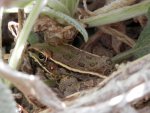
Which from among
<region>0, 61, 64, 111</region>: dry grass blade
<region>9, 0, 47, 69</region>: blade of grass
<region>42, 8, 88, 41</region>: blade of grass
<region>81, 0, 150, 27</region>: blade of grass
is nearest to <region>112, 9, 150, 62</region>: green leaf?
<region>81, 0, 150, 27</region>: blade of grass

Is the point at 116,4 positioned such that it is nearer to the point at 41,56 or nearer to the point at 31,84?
the point at 41,56

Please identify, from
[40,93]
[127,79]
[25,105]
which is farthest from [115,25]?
[40,93]

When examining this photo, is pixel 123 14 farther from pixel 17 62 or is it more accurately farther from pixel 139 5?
pixel 17 62

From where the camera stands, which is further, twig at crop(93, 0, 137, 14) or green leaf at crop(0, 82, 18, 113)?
twig at crop(93, 0, 137, 14)

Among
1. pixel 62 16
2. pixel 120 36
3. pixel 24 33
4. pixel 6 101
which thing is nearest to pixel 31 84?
pixel 6 101

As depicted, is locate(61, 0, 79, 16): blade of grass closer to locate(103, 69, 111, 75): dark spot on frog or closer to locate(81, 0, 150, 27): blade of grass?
locate(81, 0, 150, 27): blade of grass

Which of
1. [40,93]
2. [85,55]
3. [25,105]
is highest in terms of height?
[40,93]
